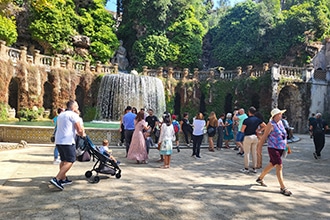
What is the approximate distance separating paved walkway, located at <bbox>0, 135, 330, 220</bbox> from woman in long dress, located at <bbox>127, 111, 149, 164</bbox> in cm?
35

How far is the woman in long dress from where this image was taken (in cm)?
854

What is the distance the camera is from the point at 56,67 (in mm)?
25109

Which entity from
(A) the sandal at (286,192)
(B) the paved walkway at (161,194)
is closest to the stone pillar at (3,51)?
(B) the paved walkway at (161,194)

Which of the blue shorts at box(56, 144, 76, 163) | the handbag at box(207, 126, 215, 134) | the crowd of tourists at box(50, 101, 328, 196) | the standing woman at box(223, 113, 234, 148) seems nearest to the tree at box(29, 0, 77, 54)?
the crowd of tourists at box(50, 101, 328, 196)

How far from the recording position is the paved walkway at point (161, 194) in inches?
172

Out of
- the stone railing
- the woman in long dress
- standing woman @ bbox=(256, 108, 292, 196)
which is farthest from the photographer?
the stone railing

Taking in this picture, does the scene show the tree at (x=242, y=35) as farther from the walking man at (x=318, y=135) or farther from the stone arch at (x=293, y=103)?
the walking man at (x=318, y=135)

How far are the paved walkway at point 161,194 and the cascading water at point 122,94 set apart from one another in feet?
53.5

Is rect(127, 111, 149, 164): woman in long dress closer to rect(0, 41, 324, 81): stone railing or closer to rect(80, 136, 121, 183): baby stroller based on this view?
rect(80, 136, 121, 183): baby stroller

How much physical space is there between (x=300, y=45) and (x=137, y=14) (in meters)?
21.6

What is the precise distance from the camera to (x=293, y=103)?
26453mm

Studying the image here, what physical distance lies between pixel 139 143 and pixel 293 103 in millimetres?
22015

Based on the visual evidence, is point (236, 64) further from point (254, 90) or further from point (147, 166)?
point (147, 166)

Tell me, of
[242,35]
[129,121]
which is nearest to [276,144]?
[129,121]
